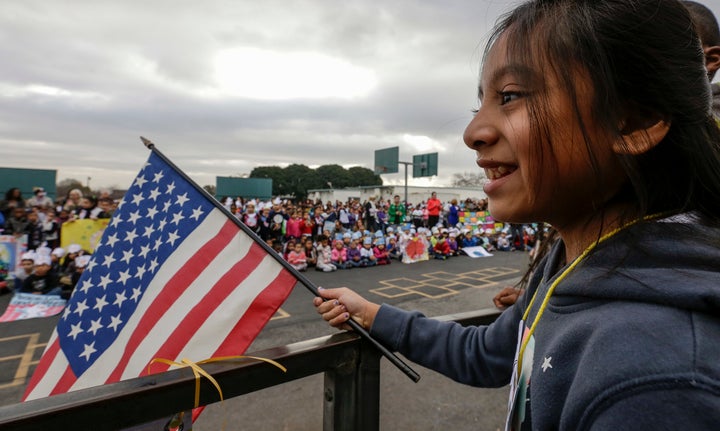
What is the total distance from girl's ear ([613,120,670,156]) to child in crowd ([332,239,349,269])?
9.23 metres

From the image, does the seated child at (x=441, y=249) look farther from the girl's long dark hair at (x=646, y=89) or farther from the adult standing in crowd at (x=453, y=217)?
the girl's long dark hair at (x=646, y=89)

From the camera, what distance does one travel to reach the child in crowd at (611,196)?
47cm

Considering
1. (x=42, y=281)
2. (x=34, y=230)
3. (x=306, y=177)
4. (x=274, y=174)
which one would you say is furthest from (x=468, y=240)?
(x=274, y=174)

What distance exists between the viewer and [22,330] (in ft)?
15.9

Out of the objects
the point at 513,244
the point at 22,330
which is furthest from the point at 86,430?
the point at 513,244

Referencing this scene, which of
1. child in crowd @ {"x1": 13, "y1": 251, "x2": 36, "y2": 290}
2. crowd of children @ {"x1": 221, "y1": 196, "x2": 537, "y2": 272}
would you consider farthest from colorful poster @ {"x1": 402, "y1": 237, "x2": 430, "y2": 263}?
child in crowd @ {"x1": 13, "y1": 251, "x2": 36, "y2": 290}

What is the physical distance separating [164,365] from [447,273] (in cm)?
814

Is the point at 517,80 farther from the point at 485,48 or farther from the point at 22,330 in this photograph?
the point at 22,330

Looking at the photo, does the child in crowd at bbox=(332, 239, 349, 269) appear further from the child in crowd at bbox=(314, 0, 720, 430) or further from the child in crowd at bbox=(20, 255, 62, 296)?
the child in crowd at bbox=(314, 0, 720, 430)

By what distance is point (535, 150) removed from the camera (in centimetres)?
71

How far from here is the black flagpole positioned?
46.5 inches

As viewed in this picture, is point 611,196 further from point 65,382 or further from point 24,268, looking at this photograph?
point 24,268

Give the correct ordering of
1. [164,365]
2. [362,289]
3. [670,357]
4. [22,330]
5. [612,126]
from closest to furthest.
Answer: [670,357] < [612,126] < [164,365] < [22,330] < [362,289]

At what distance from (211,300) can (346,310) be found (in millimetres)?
497
